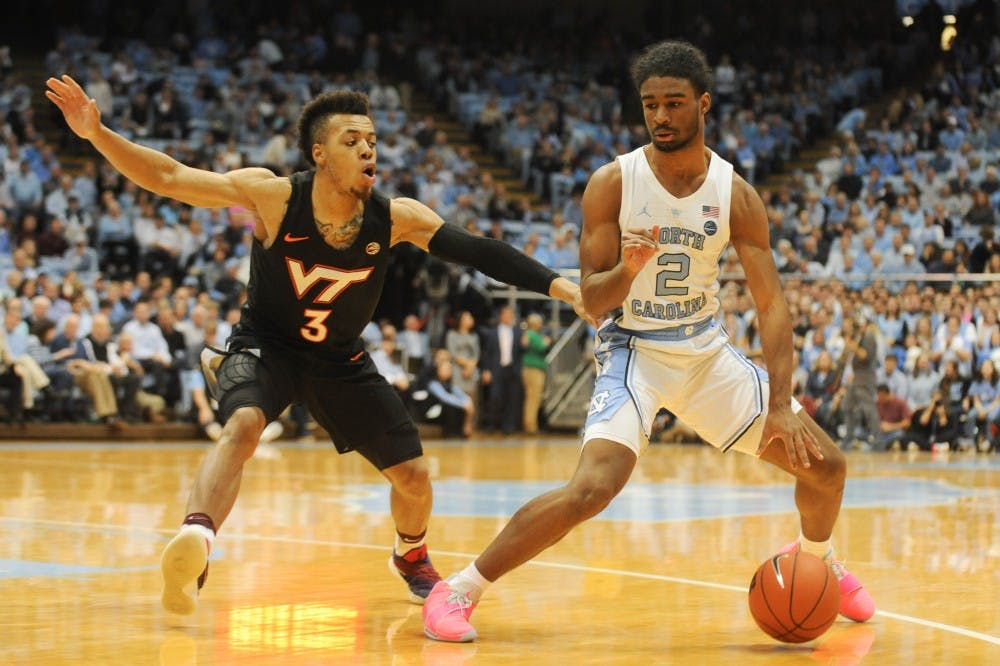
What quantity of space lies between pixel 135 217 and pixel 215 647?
15714 mm

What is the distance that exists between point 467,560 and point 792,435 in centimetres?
271

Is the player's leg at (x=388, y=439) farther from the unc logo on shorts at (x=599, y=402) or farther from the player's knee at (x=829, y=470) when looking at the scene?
the player's knee at (x=829, y=470)

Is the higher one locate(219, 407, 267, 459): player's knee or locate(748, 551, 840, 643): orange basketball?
locate(219, 407, 267, 459): player's knee

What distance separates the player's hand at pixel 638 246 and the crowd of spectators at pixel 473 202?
13271 millimetres

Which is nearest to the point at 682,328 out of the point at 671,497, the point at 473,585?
the point at 473,585

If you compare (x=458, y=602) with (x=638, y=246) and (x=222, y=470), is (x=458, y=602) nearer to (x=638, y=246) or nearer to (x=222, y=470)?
(x=222, y=470)

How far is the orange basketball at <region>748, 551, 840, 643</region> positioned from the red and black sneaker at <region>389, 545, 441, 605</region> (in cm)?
169

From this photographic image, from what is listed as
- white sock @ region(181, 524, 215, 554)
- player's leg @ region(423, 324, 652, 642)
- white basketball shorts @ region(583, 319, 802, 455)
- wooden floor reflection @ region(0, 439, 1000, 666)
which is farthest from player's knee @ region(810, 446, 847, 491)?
white sock @ region(181, 524, 215, 554)

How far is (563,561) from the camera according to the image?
8.05 m

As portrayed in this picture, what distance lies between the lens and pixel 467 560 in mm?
7949

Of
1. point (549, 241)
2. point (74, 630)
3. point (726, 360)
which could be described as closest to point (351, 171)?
point (726, 360)

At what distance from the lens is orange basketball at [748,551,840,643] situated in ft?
18.4

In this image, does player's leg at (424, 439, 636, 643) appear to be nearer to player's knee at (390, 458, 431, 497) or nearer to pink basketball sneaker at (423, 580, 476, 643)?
pink basketball sneaker at (423, 580, 476, 643)

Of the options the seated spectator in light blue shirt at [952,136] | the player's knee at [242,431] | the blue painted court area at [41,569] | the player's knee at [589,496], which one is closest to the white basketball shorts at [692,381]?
the player's knee at [589,496]
